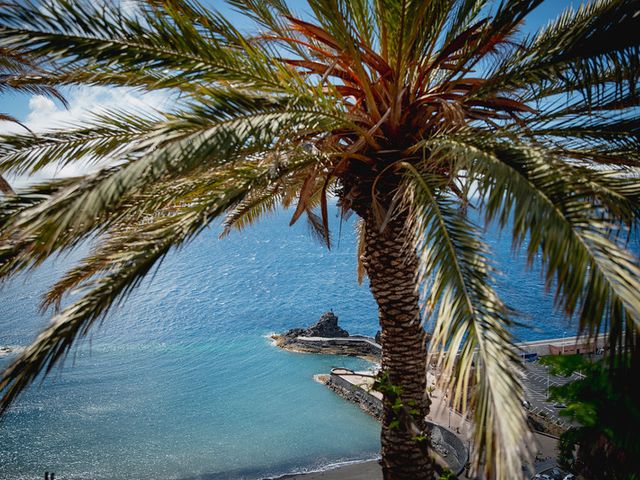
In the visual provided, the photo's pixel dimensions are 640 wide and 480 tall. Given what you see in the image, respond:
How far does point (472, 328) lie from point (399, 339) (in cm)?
237

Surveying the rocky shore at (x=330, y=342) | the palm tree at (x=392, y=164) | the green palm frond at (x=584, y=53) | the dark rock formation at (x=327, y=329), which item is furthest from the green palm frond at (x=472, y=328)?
the dark rock formation at (x=327, y=329)

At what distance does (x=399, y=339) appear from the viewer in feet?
16.7

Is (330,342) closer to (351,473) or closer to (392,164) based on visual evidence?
(351,473)

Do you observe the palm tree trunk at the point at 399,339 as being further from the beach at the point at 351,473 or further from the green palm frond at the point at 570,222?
the beach at the point at 351,473

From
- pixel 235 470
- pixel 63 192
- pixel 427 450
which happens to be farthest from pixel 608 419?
pixel 235 470

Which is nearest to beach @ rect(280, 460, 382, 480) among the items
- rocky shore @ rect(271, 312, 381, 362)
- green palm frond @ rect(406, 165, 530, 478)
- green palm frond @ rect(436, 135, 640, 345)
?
rocky shore @ rect(271, 312, 381, 362)

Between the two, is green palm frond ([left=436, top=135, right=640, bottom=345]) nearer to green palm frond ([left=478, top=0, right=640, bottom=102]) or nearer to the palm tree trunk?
green palm frond ([left=478, top=0, right=640, bottom=102])

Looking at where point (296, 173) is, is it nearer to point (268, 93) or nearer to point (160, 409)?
point (268, 93)

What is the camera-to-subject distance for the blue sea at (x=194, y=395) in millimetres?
21562

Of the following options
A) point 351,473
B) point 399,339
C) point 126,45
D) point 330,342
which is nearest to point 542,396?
point 351,473

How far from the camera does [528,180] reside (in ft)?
9.43

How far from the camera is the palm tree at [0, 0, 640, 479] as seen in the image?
2.58 metres

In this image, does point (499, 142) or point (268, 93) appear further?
point (268, 93)

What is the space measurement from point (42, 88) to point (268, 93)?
305 inches
